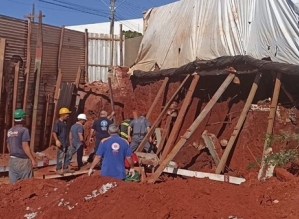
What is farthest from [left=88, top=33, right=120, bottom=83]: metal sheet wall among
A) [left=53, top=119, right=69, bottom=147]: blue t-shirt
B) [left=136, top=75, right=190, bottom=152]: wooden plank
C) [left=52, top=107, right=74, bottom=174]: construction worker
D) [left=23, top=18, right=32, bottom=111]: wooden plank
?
[left=53, top=119, right=69, bottom=147]: blue t-shirt

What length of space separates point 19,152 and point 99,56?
31.0ft

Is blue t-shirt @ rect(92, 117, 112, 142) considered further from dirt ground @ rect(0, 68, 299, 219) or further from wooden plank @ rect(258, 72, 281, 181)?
wooden plank @ rect(258, 72, 281, 181)

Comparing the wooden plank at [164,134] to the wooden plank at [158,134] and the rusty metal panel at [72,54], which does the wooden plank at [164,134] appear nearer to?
the wooden plank at [158,134]

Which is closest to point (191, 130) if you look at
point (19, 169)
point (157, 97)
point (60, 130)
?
point (60, 130)

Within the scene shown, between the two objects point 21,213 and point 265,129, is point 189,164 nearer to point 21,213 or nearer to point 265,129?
point 265,129

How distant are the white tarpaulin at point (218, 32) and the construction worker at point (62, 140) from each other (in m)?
4.29

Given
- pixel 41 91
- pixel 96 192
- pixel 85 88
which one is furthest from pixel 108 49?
pixel 96 192

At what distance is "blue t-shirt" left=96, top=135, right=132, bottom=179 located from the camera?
7.36 meters

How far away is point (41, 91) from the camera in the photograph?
14469 mm

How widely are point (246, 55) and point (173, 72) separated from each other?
2.97 meters

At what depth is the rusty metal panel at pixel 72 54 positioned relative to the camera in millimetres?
15898

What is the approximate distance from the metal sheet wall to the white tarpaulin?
4.88 ft

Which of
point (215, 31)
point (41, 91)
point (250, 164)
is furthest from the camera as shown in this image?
point (41, 91)

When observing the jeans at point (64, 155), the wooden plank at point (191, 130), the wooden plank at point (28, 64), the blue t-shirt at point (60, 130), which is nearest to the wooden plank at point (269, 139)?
the wooden plank at point (191, 130)
